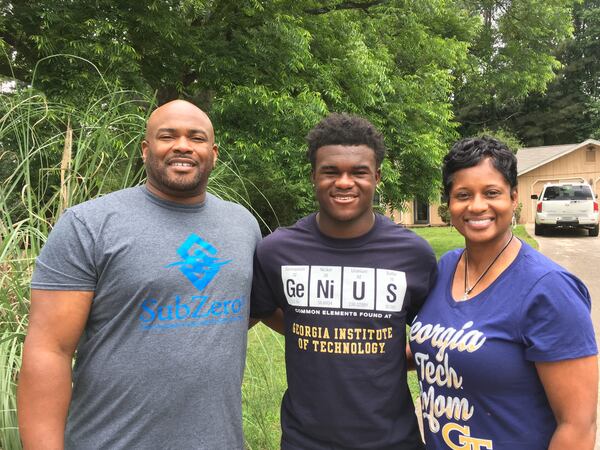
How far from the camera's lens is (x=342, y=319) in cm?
206

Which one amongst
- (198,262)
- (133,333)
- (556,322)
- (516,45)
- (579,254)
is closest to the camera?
(556,322)

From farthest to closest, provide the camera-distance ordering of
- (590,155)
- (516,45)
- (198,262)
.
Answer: (590,155)
(516,45)
(198,262)

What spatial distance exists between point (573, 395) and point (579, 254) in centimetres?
1387

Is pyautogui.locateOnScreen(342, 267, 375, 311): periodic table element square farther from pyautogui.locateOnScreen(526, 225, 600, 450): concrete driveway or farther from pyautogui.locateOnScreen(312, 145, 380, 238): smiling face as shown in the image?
pyautogui.locateOnScreen(526, 225, 600, 450): concrete driveway

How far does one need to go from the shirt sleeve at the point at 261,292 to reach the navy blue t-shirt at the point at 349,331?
0.04 meters

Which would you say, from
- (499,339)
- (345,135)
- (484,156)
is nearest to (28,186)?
(345,135)

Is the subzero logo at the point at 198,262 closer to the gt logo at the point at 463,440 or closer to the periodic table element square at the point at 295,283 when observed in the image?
the periodic table element square at the point at 295,283

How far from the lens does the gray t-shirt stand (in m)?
1.76

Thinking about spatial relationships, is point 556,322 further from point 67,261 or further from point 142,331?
point 67,261

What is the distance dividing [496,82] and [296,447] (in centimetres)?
1510

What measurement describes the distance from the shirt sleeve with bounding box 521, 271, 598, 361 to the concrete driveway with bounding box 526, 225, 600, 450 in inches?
222

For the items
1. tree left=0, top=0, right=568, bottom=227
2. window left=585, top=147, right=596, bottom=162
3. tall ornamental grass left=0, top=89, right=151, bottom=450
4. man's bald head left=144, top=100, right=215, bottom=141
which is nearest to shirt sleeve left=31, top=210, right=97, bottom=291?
man's bald head left=144, top=100, right=215, bottom=141

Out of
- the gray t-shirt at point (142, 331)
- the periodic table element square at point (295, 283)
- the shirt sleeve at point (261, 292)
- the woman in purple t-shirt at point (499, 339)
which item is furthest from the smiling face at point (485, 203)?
the gray t-shirt at point (142, 331)

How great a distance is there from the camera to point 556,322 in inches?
64.5
